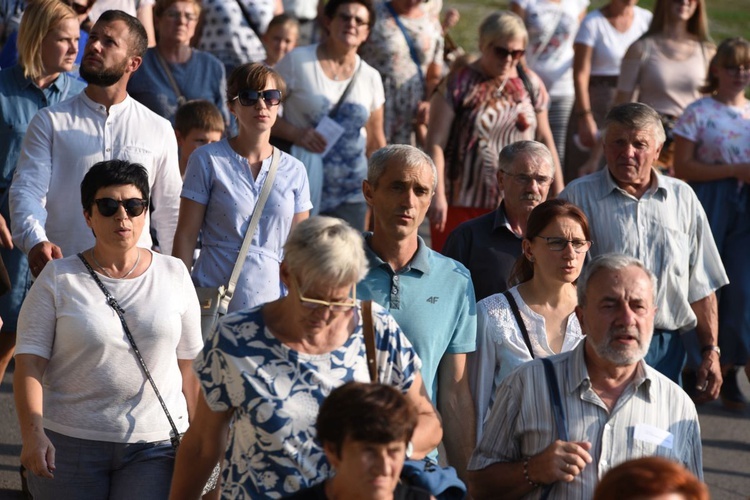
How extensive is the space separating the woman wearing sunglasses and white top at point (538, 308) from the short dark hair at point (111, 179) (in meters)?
1.50

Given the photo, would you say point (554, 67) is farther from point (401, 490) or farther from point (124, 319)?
point (401, 490)

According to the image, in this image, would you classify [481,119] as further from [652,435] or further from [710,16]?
[710,16]

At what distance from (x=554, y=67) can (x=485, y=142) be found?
10.1 ft

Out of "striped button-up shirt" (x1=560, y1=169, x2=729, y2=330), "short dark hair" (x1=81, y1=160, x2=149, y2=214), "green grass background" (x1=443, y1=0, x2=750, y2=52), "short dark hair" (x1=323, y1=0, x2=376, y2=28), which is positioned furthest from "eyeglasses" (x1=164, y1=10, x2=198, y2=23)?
"green grass background" (x1=443, y1=0, x2=750, y2=52)

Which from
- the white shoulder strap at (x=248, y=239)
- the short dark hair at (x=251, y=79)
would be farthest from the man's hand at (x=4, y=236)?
the short dark hair at (x=251, y=79)

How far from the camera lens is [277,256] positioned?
21.1 feet

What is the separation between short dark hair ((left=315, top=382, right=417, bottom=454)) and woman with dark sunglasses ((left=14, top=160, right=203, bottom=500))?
4.71 ft

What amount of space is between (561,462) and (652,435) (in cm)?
37

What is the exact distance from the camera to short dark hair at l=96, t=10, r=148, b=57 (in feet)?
21.7

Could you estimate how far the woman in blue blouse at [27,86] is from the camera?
6965mm

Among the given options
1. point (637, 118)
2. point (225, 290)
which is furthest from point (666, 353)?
point (225, 290)

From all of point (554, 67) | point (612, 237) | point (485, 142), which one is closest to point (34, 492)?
point (612, 237)

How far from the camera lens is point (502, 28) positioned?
27.0 ft

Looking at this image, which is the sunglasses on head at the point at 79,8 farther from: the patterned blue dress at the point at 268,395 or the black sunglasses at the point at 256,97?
the patterned blue dress at the point at 268,395
